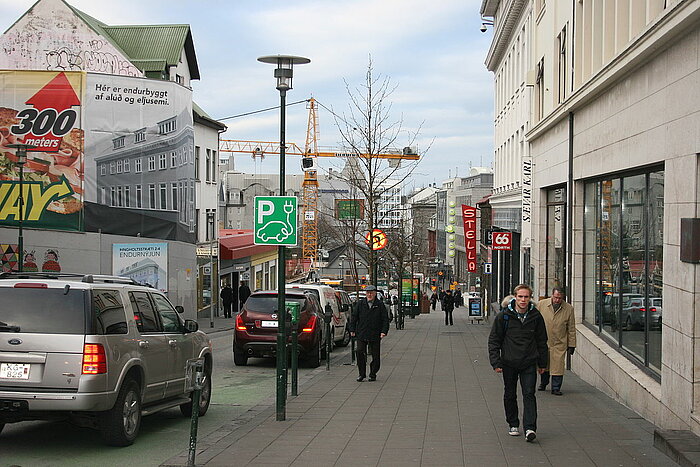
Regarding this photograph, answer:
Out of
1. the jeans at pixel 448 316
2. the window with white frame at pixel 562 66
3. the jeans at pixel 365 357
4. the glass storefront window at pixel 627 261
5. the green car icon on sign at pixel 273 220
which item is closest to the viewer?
the glass storefront window at pixel 627 261

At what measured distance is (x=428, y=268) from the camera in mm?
120188

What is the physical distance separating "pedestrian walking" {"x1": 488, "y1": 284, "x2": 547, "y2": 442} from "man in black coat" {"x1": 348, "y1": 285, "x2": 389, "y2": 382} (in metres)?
6.26

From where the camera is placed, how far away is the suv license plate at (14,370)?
8.96m

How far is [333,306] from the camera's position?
78.0 ft

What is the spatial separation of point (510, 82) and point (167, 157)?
15.9 m

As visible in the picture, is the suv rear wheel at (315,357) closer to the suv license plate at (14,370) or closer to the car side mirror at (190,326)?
the car side mirror at (190,326)

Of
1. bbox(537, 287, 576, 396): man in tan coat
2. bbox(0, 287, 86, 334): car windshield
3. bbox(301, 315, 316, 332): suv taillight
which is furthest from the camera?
bbox(301, 315, 316, 332): suv taillight

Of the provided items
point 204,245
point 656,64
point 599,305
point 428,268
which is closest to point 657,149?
point 656,64

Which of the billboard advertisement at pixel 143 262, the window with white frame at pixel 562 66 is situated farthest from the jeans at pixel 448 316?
the window with white frame at pixel 562 66

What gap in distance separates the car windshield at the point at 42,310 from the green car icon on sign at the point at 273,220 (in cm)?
329

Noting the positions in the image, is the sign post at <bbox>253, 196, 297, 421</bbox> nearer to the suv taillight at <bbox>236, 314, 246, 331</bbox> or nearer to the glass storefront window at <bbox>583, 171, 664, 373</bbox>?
the glass storefront window at <bbox>583, 171, 664, 373</bbox>

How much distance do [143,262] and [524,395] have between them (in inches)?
1113

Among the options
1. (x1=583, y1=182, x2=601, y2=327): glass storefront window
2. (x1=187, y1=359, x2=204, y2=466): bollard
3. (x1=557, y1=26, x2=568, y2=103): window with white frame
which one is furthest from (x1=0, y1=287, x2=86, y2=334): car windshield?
(x1=557, y1=26, x2=568, y2=103): window with white frame

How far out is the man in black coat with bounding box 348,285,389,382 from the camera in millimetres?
15938
